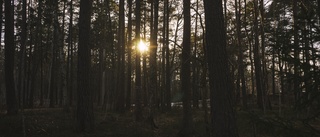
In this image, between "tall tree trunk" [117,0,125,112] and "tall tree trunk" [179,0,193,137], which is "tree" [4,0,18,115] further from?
"tall tree trunk" [179,0,193,137]

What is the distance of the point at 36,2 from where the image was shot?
24531mm

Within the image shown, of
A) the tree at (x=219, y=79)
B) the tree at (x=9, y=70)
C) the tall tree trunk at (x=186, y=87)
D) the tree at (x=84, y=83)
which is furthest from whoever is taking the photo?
the tree at (x=9, y=70)

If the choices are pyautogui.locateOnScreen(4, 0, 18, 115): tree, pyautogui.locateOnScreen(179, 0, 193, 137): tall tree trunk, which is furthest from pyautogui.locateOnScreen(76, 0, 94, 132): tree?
pyautogui.locateOnScreen(4, 0, 18, 115): tree

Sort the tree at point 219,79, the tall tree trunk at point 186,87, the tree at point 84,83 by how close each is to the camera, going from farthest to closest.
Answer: the tree at point 84,83 < the tall tree trunk at point 186,87 < the tree at point 219,79

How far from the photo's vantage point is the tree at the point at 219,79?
6207 mm

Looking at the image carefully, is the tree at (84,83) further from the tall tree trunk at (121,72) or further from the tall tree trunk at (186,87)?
the tall tree trunk at (121,72)

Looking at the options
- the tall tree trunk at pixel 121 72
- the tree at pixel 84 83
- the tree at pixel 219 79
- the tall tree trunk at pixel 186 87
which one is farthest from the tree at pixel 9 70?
the tree at pixel 219 79

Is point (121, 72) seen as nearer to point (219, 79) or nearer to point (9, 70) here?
point (9, 70)

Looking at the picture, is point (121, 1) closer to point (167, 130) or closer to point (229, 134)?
point (167, 130)

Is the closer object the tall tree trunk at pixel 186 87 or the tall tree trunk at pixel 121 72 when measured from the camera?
the tall tree trunk at pixel 186 87

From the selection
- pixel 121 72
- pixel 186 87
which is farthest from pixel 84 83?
pixel 121 72

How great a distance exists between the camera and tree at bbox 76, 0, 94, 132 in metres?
10.9

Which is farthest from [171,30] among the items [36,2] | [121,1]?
[36,2]

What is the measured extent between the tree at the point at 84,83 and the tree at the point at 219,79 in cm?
616
